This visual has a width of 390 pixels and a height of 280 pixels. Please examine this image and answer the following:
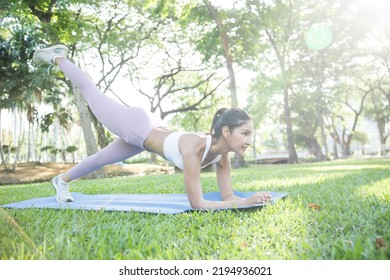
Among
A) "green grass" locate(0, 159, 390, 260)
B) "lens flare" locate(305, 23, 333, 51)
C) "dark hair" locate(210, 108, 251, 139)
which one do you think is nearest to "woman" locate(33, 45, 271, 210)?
"dark hair" locate(210, 108, 251, 139)

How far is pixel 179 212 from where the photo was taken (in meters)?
2.34

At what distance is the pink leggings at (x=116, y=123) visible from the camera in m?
2.90

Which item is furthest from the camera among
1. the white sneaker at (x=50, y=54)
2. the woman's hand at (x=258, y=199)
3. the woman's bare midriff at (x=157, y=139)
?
the white sneaker at (x=50, y=54)

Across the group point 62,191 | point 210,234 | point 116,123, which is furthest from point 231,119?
point 62,191

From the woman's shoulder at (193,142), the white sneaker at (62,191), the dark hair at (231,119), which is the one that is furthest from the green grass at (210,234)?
the white sneaker at (62,191)

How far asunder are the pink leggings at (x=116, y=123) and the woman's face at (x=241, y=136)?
2.52ft

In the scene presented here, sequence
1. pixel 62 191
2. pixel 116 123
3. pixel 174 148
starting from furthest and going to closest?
1. pixel 62 191
2. pixel 116 123
3. pixel 174 148

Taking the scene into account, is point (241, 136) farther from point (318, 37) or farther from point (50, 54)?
point (318, 37)

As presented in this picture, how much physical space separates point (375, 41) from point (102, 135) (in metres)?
16.1

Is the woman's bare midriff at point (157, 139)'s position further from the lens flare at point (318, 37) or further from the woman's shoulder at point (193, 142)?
the lens flare at point (318, 37)

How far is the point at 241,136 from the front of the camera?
7.91 feet

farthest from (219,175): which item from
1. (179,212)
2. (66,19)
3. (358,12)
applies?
(358,12)

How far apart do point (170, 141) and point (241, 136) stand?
0.58 m

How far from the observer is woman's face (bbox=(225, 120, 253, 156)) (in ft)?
7.93
